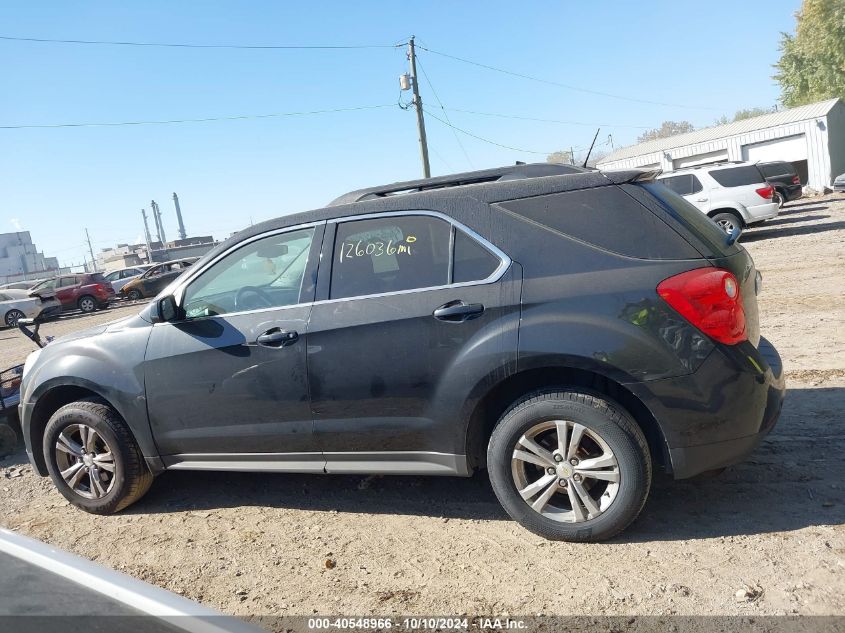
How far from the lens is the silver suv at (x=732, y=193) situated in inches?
635

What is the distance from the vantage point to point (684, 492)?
3900 millimetres

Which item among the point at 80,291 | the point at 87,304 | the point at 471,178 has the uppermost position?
the point at 471,178

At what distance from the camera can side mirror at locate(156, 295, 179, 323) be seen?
4141 millimetres

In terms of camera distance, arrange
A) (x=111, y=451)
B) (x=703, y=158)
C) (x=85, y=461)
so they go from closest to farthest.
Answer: (x=111, y=451), (x=85, y=461), (x=703, y=158)

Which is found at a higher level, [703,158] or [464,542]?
[703,158]

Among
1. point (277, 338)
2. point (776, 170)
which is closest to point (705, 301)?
point (277, 338)

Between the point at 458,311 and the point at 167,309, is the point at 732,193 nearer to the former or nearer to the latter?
the point at 458,311

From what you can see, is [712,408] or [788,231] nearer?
[712,408]

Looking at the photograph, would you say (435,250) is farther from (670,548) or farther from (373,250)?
(670,548)

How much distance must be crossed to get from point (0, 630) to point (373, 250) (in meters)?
2.49

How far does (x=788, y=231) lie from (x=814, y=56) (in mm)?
39723

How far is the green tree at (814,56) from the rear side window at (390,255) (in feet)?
175

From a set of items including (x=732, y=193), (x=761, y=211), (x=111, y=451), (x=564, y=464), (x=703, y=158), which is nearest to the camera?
(x=564, y=464)

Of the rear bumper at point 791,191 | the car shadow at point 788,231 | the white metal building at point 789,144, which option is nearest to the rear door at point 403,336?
the car shadow at point 788,231
